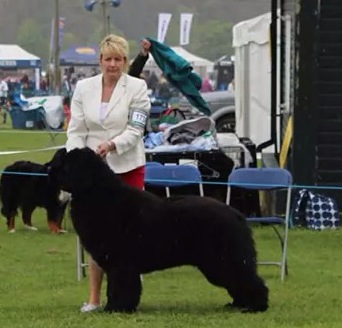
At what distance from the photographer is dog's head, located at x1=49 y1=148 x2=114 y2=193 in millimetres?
6742

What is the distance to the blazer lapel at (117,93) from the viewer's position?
715cm

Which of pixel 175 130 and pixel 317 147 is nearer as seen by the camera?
pixel 317 147

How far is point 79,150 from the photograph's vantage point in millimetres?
6777

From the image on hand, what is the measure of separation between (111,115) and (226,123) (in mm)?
16091

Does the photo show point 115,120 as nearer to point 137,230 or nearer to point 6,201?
point 137,230

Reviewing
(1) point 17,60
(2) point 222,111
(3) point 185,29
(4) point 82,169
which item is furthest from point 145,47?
(3) point 185,29

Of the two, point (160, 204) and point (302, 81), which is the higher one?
point (302, 81)

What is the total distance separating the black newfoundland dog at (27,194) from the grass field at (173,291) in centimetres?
29

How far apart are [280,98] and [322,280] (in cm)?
613

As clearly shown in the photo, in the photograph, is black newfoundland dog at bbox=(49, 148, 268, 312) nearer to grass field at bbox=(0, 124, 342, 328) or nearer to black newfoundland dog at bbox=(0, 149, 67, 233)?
grass field at bbox=(0, 124, 342, 328)

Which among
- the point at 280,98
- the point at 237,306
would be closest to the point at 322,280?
the point at 237,306

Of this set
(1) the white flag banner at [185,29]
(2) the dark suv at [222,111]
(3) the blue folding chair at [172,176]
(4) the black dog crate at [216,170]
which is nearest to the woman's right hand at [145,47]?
(4) the black dog crate at [216,170]

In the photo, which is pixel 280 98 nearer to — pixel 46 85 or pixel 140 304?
pixel 140 304

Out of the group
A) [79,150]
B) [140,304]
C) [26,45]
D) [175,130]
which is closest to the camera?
[79,150]
